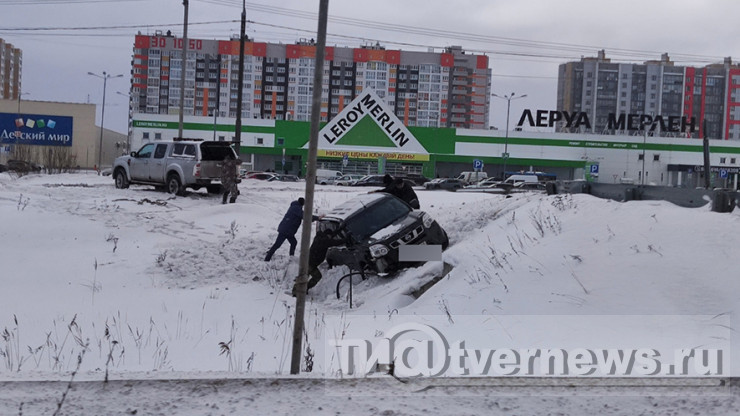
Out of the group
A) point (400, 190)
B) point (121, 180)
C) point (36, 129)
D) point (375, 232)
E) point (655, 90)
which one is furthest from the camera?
point (655, 90)

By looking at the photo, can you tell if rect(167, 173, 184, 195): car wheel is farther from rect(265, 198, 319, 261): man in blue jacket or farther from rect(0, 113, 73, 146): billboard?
rect(0, 113, 73, 146): billboard

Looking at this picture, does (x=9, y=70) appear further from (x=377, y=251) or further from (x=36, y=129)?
(x=377, y=251)

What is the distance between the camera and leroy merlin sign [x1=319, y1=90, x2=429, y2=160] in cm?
1102

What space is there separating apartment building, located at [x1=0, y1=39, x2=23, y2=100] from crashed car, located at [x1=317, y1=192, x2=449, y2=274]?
132672mm

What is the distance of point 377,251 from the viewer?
1278cm

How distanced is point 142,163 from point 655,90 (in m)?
108

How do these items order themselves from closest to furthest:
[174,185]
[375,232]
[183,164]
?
[375,232] → [183,164] → [174,185]

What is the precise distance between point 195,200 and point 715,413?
60.2 ft

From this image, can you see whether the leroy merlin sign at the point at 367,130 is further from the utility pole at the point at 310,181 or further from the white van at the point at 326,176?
the white van at the point at 326,176

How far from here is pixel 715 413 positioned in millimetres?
5488

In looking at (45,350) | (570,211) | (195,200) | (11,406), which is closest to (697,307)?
(570,211)

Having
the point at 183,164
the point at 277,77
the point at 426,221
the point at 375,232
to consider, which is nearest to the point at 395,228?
the point at 375,232

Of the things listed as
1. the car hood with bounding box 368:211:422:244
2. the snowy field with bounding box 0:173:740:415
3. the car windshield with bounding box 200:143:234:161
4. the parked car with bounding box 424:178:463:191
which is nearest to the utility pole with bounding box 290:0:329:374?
the snowy field with bounding box 0:173:740:415

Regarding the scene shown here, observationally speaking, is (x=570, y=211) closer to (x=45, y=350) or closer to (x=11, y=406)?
(x=45, y=350)
